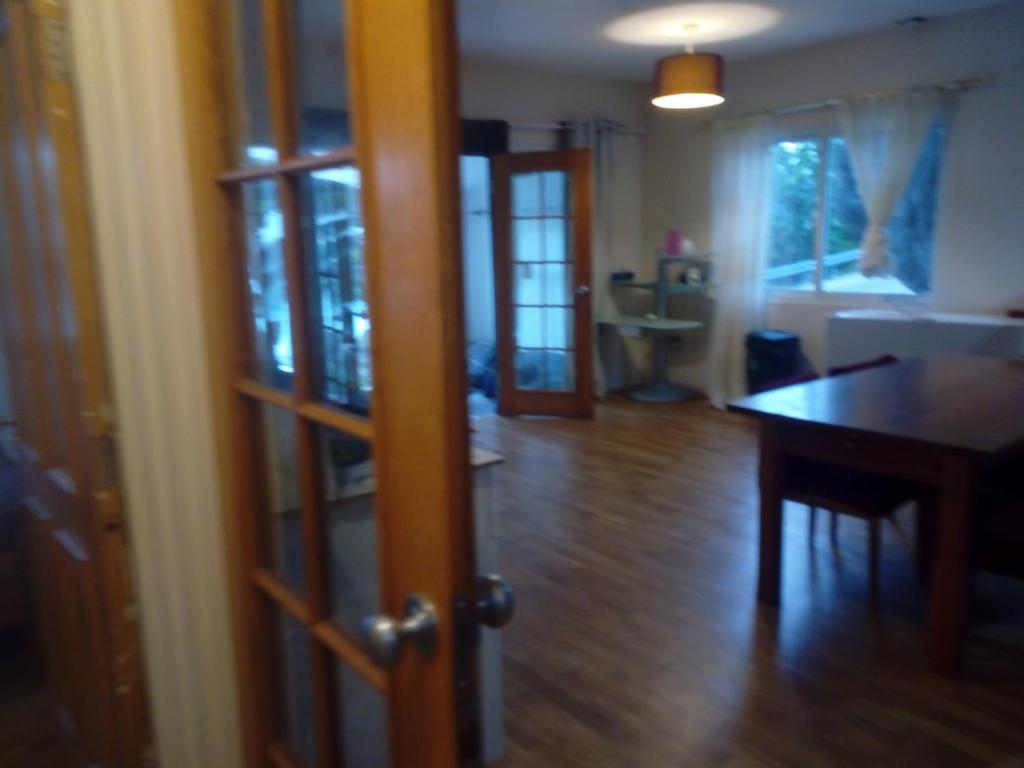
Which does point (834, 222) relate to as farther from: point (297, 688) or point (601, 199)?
point (297, 688)

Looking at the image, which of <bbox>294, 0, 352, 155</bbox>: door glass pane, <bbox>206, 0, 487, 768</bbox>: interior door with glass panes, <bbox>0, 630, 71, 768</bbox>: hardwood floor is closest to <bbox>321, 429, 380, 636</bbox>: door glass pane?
<bbox>206, 0, 487, 768</bbox>: interior door with glass panes

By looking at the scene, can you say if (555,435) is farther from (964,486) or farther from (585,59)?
(964,486)

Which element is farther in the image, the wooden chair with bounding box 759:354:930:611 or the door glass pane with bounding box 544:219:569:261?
the door glass pane with bounding box 544:219:569:261

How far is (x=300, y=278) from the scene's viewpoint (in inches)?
41.3

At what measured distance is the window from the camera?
4.99 metres

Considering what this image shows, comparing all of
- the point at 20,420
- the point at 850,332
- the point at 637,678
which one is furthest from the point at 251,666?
the point at 850,332

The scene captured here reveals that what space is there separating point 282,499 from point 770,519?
2035mm

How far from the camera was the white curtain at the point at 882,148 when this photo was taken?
4.76 metres

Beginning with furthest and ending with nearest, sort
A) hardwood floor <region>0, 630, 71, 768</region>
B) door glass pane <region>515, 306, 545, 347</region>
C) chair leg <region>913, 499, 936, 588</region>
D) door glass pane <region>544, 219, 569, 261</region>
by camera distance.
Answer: door glass pane <region>515, 306, 545, 347</region> < door glass pane <region>544, 219, 569, 261</region> < chair leg <region>913, 499, 936, 588</region> < hardwood floor <region>0, 630, 71, 768</region>

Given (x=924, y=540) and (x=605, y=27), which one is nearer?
(x=924, y=540)

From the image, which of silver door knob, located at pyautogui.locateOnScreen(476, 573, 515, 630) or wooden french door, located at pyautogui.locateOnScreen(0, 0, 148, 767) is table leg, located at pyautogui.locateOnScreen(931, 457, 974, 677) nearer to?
silver door knob, located at pyautogui.locateOnScreen(476, 573, 515, 630)

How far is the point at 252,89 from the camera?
43.8 inches

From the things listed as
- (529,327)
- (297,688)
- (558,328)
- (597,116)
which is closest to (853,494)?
(297,688)

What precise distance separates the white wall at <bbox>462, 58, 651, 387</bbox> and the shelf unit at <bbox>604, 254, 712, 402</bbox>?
0.18 m
